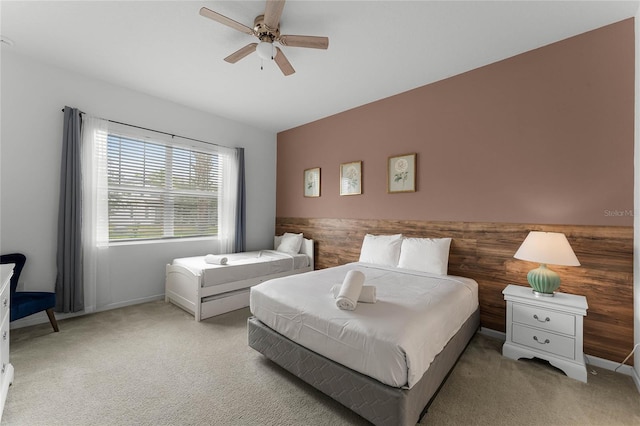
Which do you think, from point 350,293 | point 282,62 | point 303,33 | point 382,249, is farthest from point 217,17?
point 382,249

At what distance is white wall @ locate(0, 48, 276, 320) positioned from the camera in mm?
2705

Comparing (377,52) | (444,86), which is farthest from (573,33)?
(377,52)

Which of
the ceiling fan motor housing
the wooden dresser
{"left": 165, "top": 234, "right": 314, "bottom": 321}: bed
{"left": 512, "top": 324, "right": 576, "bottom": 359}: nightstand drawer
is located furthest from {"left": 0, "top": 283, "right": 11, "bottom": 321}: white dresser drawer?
{"left": 512, "top": 324, "right": 576, "bottom": 359}: nightstand drawer

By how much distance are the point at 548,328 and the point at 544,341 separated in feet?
0.37

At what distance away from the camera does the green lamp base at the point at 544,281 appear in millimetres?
2201

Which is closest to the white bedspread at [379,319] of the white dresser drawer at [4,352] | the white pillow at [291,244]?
the white dresser drawer at [4,352]

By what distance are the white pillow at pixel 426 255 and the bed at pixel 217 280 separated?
1.77 meters

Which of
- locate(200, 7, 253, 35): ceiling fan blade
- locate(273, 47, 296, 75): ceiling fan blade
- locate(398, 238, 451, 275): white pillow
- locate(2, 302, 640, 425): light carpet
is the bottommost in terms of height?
locate(2, 302, 640, 425): light carpet

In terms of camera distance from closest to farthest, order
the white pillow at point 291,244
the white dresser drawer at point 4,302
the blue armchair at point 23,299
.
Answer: the white dresser drawer at point 4,302
the blue armchair at point 23,299
the white pillow at point 291,244

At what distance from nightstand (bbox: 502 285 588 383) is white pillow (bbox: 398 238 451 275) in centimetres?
62

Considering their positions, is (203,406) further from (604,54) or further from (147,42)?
(604,54)

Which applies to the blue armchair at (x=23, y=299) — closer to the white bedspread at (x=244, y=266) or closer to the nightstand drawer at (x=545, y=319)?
the white bedspread at (x=244, y=266)

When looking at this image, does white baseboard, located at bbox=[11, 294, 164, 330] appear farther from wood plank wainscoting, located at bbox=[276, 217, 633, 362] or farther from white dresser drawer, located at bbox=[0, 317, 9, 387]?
wood plank wainscoting, located at bbox=[276, 217, 633, 362]

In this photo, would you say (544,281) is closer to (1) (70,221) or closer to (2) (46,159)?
(1) (70,221)
